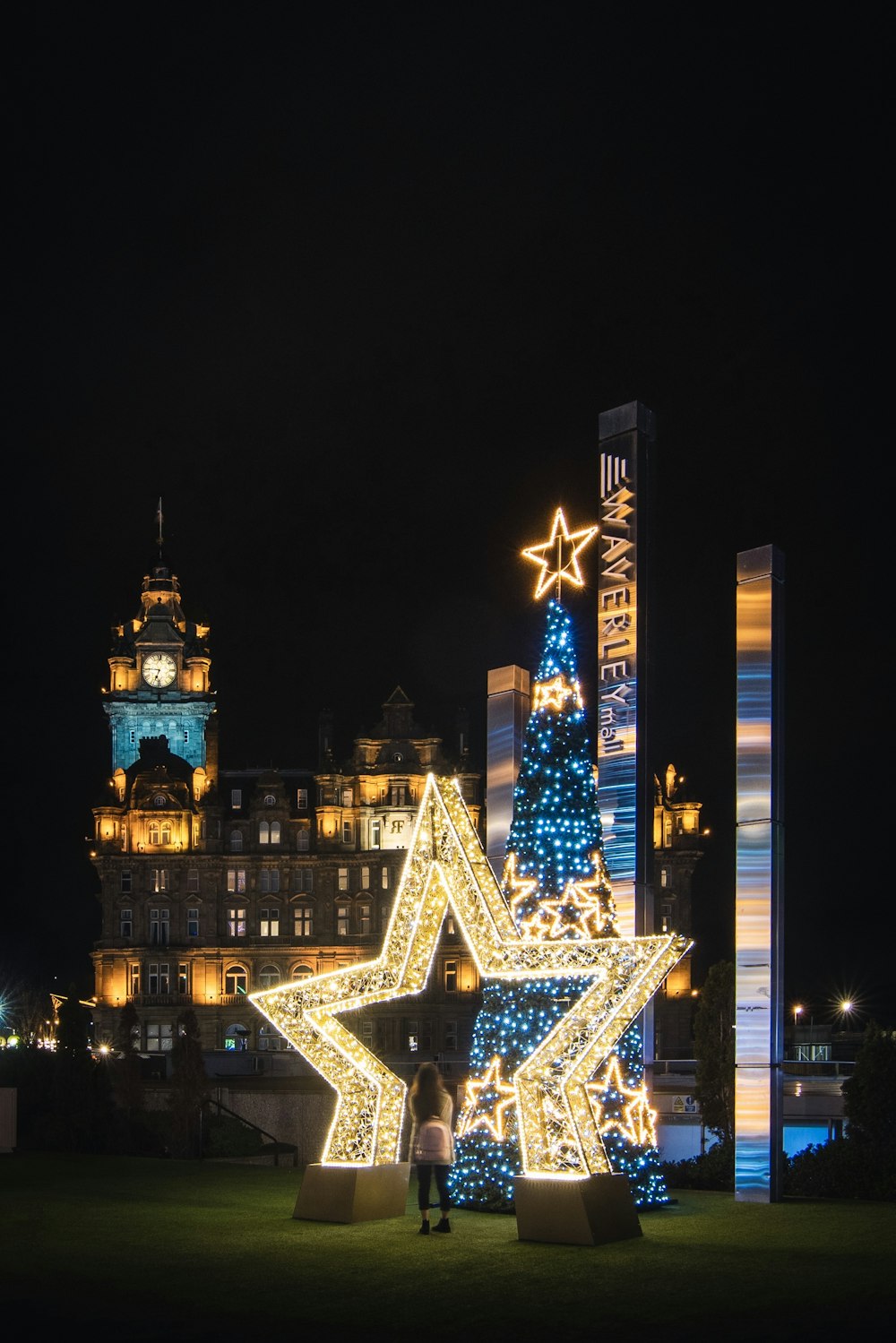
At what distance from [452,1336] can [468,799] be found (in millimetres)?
67583

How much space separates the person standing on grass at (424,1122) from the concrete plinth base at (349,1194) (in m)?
0.49

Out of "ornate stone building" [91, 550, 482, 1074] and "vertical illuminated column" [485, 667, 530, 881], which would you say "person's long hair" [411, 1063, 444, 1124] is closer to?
"vertical illuminated column" [485, 667, 530, 881]

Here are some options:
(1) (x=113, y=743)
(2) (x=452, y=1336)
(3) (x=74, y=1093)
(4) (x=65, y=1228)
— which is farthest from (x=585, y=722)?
(1) (x=113, y=743)

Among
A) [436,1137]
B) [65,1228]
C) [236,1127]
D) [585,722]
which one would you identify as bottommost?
[236,1127]

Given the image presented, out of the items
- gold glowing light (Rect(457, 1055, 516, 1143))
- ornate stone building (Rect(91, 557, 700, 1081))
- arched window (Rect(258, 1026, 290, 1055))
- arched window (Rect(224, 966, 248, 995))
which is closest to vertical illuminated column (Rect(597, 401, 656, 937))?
gold glowing light (Rect(457, 1055, 516, 1143))

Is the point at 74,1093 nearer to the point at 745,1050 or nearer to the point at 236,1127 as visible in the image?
the point at 236,1127

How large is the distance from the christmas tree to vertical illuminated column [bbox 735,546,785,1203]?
114 centimetres

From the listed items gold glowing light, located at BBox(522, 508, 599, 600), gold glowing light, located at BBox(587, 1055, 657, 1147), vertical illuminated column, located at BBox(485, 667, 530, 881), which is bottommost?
gold glowing light, located at BBox(587, 1055, 657, 1147)

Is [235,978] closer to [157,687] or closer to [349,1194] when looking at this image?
[157,687]

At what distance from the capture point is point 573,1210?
45.4 ft

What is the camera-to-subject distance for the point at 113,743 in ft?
295

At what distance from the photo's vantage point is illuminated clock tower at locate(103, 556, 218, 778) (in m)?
89.2

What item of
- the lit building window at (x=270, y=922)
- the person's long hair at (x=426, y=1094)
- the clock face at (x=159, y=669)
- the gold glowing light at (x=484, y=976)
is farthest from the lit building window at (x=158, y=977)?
the person's long hair at (x=426, y=1094)

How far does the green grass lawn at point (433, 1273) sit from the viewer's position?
10.6 meters
